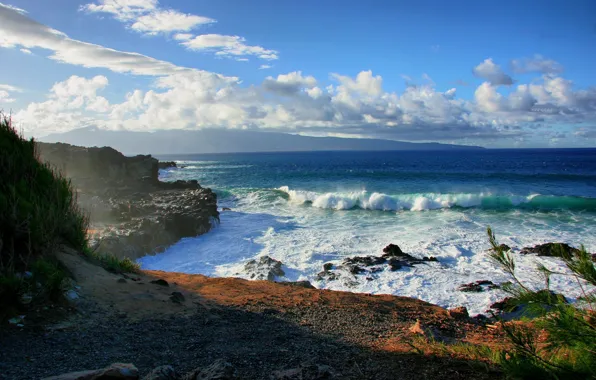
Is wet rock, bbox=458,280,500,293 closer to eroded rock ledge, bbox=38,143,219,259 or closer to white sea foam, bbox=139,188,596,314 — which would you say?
white sea foam, bbox=139,188,596,314

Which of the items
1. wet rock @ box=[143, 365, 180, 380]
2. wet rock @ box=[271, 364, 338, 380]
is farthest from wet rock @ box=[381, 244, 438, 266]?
wet rock @ box=[143, 365, 180, 380]

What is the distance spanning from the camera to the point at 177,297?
789 cm

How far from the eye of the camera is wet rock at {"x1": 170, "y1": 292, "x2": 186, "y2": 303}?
771 centimetres

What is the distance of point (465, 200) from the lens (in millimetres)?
32250

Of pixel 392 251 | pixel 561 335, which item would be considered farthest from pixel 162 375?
pixel 392 251

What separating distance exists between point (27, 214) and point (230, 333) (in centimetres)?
409

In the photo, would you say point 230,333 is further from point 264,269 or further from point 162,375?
point 264,269

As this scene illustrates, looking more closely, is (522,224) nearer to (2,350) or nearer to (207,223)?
(207,223)

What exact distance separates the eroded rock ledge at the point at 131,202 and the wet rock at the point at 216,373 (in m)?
7.13

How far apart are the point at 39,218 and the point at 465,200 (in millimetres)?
31427

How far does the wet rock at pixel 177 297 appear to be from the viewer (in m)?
7.71

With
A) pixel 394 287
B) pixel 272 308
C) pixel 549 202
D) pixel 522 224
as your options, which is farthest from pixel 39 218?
pixel 549 202

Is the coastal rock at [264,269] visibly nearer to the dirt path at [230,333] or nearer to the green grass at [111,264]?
the dirt path at [230,333]

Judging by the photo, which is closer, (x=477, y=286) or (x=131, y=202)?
(x=477, y=286)
